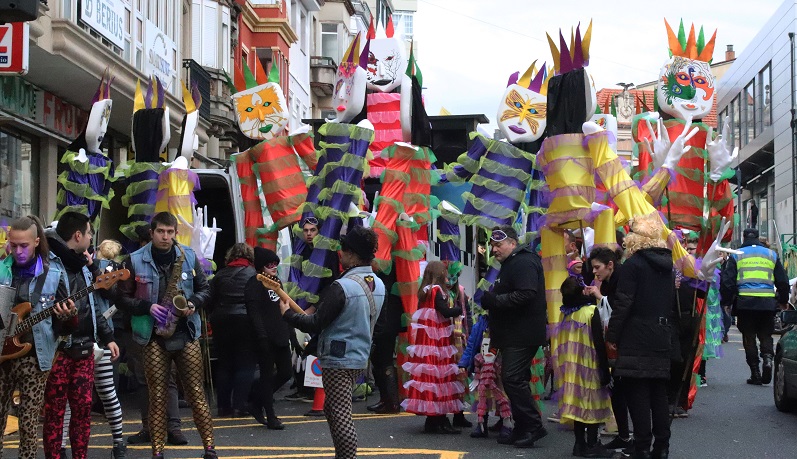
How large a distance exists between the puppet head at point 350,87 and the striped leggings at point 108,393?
4542 mm

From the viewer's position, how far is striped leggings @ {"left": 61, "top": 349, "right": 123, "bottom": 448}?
8758 mm

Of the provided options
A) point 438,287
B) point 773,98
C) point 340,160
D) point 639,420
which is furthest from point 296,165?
point 773,98

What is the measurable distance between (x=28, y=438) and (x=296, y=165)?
5.96 metres

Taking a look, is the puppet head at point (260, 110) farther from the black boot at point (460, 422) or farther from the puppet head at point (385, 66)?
the black boot at point (460, 422)

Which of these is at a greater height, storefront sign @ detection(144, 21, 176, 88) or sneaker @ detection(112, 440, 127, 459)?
storefront sign @ detection(144, 21, 176, 88)

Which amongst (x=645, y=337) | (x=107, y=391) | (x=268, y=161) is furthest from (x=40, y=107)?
(x=645, y=337)

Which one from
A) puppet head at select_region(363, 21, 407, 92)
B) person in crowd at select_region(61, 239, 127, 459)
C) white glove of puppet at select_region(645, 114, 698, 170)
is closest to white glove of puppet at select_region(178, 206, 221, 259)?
person in crowd at select_region(61, 239, 127, 459)

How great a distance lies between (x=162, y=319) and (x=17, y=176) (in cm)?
1059

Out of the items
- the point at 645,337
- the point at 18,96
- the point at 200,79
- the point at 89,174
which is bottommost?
the point at 645,337

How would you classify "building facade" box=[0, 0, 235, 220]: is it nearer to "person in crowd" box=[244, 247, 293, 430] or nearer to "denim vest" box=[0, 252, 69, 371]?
"person in crowd" box=[244, 247, 293, 430]

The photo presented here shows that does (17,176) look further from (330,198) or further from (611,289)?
(611,289)

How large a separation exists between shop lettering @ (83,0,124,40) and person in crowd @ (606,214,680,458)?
1132 cm

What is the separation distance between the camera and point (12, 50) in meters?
8.26

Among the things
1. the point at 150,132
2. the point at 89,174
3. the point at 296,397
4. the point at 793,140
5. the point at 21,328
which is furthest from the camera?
the point at 793,140
